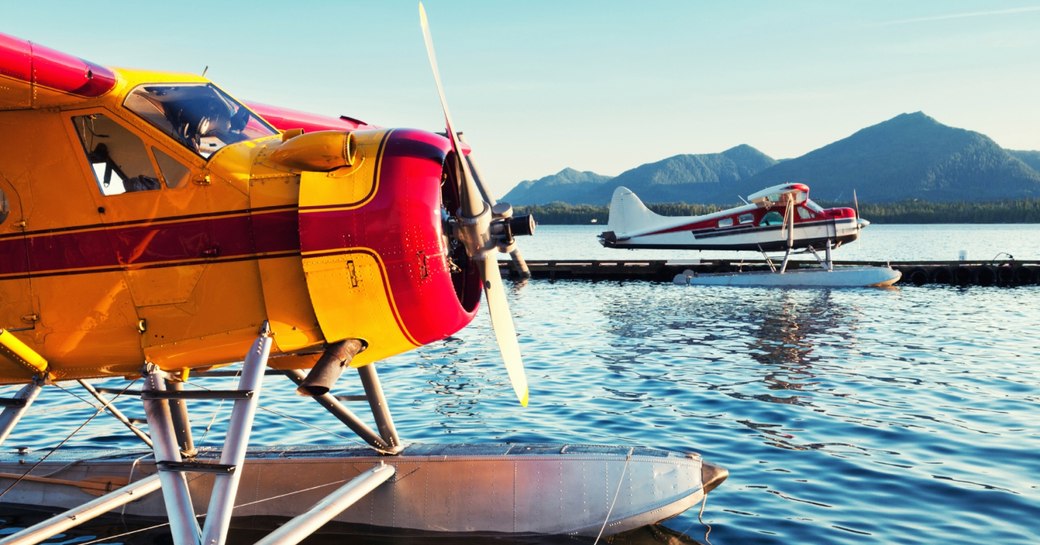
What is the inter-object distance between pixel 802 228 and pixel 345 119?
31.4 meters

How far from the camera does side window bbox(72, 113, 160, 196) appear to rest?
5.59 meters

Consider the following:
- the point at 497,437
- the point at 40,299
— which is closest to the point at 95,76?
the point at 40,299

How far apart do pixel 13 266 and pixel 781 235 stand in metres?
35.0

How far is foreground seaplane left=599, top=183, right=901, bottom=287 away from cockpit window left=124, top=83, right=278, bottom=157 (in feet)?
104

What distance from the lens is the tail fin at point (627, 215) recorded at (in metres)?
44.0

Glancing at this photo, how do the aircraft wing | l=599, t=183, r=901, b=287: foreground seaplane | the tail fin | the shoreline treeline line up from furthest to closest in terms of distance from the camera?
the shoreline treeline < the tail fin < l=599, t=183, r=901, b=287: foreground seaplane < the aircraft wing

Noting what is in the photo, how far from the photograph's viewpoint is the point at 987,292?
115ft

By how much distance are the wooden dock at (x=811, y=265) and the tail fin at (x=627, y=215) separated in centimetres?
176

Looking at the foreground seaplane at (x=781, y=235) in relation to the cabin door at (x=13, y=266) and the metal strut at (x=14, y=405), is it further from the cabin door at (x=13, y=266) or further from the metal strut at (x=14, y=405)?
the cabin door at (x=13, y=266)

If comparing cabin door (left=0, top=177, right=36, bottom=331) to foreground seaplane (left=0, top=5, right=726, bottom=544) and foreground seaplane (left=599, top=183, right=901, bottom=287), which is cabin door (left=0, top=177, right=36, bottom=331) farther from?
foreground seaplane (left=599, top=183, right=901, bottom=287)

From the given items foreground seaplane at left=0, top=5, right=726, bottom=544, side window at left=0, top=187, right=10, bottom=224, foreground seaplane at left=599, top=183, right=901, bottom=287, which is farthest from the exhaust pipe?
foreground seaplane at left=599, top=183, right=901, bottom=287

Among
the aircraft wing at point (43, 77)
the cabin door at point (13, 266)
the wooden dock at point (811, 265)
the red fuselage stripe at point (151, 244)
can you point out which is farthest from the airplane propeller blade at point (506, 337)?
the wooden dock at point (811, 265)

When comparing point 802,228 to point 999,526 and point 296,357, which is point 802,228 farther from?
point 296,357

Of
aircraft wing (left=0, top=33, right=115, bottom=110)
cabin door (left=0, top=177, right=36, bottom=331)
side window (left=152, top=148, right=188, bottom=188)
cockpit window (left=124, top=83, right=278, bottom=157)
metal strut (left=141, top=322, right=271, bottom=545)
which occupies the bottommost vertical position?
metal strut (left=141, top=322, right=271, bottom=545)
